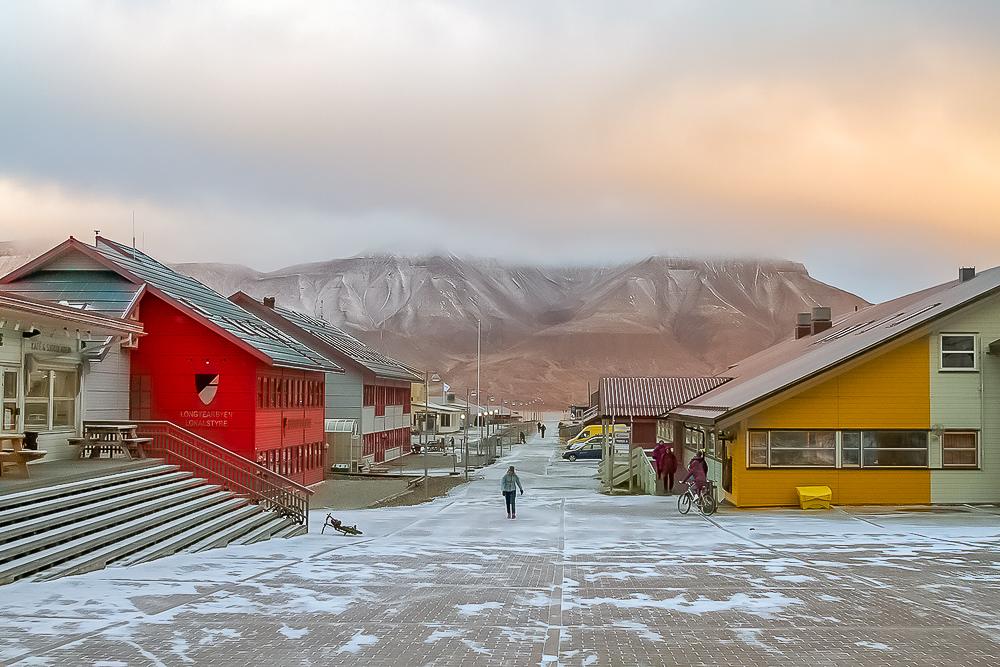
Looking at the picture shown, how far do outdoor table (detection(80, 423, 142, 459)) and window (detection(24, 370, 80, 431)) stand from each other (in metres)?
0.66

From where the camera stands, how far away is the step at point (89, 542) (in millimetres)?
14258

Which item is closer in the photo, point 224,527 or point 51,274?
point 224,527

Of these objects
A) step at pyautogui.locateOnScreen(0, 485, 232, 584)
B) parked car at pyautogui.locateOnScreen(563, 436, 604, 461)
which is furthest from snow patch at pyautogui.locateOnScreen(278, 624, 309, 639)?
parked car at pyautogui.locateOnScreen(563, 436, 604, 461)

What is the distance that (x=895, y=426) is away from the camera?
29688 millimetres

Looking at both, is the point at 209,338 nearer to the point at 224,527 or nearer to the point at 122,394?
the point at 122,394

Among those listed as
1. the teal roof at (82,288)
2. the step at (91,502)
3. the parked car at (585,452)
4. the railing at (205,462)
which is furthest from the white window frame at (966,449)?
the parked car at (585,452)

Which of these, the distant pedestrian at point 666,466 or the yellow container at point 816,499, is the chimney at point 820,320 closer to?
the distant pedestrian at point 666,466

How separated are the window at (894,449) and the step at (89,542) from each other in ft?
61.3

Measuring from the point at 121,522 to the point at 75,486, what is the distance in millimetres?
1111

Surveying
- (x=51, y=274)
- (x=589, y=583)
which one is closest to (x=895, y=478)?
(x=589, y=583)

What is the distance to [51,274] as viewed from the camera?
107 ft

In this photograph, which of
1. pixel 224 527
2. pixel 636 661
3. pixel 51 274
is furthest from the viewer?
pixel 51 274

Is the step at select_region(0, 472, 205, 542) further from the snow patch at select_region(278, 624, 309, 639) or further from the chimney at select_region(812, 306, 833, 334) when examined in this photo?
the chimney at select_region(812, 306, 833, 334)

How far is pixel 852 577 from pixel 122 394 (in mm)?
23272
